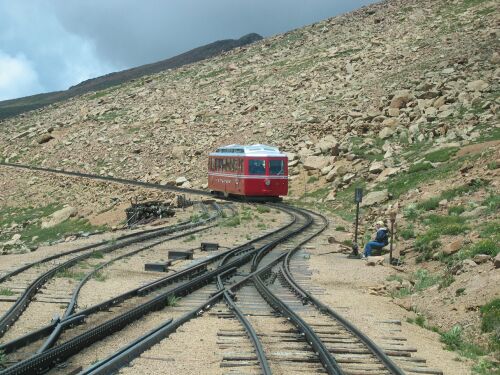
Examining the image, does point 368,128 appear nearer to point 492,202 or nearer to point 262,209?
point 262,209

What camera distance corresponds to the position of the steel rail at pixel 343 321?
975 cm

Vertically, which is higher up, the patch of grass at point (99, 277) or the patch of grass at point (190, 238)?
the patch of grass at point (190, 238)

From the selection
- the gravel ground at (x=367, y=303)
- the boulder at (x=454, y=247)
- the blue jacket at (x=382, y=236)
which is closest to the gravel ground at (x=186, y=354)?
the gravel ground at (x=367, y=303)

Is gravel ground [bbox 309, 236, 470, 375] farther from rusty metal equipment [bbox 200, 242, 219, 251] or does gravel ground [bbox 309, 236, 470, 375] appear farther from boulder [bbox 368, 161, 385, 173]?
boulder [bbox 368, 161, 385, 173]

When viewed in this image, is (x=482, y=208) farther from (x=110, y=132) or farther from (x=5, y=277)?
(x=110, y=132)

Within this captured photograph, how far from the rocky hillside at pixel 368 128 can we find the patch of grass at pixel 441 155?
98 millimetres

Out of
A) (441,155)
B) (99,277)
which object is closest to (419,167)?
(441,155)

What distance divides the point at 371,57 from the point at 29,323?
204 ft

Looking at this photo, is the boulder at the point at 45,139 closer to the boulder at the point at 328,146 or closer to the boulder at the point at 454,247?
the boulder at the point at 328,146

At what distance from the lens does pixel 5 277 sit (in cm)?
1712

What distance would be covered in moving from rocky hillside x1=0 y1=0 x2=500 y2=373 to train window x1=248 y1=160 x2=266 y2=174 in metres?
4.57

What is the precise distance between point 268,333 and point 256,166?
2921cm

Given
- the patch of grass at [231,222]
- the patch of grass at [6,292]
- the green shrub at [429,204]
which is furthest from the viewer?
the patch of grass at [231,222]

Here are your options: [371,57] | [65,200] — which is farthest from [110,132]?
[371,57]
